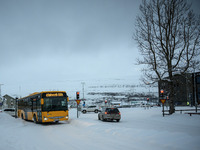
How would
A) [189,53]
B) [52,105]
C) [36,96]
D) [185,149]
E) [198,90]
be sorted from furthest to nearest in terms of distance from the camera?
[198,90]
[189,53]
[36,96]
[52,105]
[185,149]

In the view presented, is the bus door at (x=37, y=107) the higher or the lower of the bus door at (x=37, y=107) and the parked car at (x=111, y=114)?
the higher

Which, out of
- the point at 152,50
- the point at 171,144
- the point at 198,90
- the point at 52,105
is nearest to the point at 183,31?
the point at 152,50

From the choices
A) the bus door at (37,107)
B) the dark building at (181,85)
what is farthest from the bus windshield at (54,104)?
the dark building at (181,85)

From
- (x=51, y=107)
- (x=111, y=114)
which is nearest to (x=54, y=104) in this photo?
(x=51, y=107)

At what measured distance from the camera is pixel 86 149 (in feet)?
27.2

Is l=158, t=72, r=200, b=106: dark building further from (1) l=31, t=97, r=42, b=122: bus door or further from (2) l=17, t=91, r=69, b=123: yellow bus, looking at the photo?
(1) l=31, t=97, r=42, b=122: bus door

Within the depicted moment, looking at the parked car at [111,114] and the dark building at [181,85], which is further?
the dark building at [181,85]

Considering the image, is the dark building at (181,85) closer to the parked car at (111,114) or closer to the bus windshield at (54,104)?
the parked car at (111,114)

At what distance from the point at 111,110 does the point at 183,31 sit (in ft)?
45.6

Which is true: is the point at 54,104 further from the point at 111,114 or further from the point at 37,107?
the point at 111,114

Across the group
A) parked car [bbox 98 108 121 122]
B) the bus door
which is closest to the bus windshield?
the bus door

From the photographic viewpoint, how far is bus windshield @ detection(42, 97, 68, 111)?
1892 cm

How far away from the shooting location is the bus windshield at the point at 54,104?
18.9m

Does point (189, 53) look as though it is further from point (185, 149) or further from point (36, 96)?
point (185, 149)
